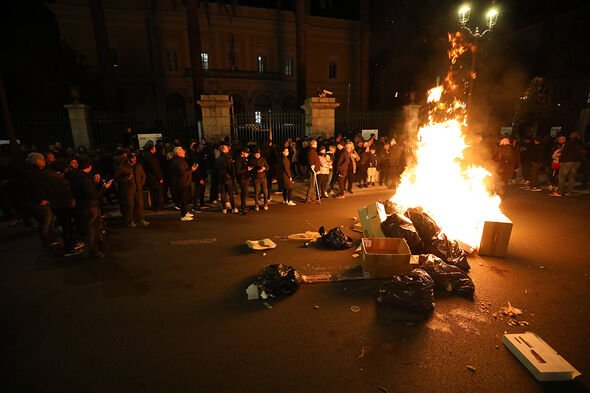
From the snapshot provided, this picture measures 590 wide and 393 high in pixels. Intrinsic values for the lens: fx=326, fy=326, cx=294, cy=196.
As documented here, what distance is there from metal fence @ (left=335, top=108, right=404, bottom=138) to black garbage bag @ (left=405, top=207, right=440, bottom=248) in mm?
10704

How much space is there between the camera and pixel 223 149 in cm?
938

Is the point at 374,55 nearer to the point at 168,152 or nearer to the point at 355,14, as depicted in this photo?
the point at 355,14

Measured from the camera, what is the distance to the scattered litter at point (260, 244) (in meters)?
6.75

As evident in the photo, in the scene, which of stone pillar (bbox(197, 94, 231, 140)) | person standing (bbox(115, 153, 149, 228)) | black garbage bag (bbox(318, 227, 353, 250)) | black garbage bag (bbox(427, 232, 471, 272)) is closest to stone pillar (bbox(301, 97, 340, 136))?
stone pillar (bbox(197, 94, 231, 140))

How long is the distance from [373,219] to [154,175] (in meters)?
6.43

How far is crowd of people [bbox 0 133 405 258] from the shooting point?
21.4 ft

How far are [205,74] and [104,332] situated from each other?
32523 millimetres

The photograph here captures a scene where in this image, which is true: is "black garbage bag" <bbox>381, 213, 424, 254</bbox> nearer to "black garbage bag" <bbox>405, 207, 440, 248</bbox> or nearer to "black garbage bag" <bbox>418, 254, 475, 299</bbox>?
"black garbage bag" <bbox>405, 207, 440, 248</bbox>

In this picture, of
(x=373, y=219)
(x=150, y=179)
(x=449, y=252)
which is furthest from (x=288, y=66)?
(x=449, y=252)

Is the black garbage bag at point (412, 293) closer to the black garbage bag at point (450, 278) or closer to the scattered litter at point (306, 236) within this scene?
the black garbage bag at point (450, 278)

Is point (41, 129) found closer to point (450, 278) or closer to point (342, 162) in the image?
point (342, 162)

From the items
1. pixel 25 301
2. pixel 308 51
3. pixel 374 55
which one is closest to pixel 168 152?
pixel 25 301

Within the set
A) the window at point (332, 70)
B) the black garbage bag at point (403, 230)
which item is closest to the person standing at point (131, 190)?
the black garbage bag at point (403, 230)

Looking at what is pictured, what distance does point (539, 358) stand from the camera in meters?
3.54
